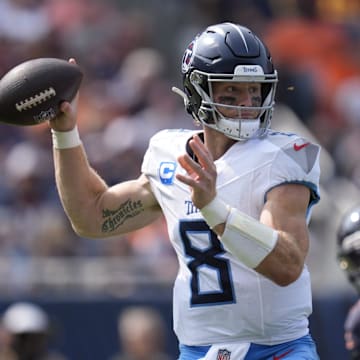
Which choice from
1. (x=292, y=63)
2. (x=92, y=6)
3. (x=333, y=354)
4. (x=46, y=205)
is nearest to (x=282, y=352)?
(x=333, y=354)

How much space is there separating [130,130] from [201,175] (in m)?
5.60

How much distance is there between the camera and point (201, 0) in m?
11.6

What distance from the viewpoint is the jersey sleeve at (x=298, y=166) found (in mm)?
4039

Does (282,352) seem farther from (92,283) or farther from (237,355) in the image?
(92,283)


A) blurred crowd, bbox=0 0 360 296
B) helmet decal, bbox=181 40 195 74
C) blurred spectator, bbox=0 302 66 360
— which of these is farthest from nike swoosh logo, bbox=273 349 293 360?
blurred crowd, bbox=0 0 360 296

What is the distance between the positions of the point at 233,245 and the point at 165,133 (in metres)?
0.89

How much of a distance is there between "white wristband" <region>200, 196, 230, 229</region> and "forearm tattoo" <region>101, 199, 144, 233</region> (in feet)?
2.74

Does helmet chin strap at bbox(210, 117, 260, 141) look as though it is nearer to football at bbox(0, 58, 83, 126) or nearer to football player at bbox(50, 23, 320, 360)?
football player at bbox(50, 23, 320, 360)

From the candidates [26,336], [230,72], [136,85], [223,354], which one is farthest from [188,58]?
[136,85]

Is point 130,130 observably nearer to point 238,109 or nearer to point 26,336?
point 26,336

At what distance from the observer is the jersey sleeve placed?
4.04 meters

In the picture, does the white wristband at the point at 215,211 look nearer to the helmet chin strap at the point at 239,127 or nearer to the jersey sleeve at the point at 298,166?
the jersey sleeve at the point at 298,166

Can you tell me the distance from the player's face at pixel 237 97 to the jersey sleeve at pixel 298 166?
7.1 inches

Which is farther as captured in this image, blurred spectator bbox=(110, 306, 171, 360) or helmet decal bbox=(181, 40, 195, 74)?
blurred spectator bbox=(110, 306, 171, 360)
